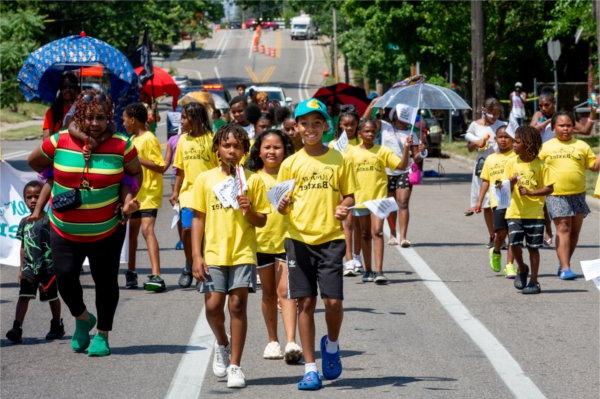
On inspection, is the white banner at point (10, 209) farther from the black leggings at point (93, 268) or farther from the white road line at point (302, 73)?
the white road line at point (302, 73)

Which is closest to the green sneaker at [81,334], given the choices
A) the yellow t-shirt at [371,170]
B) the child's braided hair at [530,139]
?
the yellow t-shirt at [371,170]

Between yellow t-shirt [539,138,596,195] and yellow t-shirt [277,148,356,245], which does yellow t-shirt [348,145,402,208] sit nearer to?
yellow t-shirt [539,138,596,195]

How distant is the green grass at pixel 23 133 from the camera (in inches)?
1996

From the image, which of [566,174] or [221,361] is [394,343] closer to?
[221,361]

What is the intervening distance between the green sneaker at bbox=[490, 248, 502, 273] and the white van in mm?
107311

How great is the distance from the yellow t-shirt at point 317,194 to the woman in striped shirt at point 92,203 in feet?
4.53

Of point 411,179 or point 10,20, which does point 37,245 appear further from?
point 10,20

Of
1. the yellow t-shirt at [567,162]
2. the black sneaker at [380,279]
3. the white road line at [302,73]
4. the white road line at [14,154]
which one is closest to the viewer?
the black sneaker at [380,279]

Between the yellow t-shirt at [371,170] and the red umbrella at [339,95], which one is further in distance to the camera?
the red umbrella at [339,95]

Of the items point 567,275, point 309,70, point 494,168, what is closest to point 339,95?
point 494,168

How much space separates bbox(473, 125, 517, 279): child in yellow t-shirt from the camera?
Answer: 1306 centimetres

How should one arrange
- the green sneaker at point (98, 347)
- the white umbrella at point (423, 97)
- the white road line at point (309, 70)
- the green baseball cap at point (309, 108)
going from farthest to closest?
the white road line at point (309, 70) → the white umbrella at point (423, 97) → the green sneaker at point (98, 347) → the green baseball cap at point (309, 108)

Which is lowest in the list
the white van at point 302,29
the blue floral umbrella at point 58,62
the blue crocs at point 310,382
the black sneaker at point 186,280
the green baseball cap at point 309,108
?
the black sneaker at point 186,280

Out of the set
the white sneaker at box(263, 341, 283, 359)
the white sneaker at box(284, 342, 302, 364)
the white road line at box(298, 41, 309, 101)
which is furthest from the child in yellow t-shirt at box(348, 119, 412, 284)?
the white road line at box(298, 41, 309, 101)
